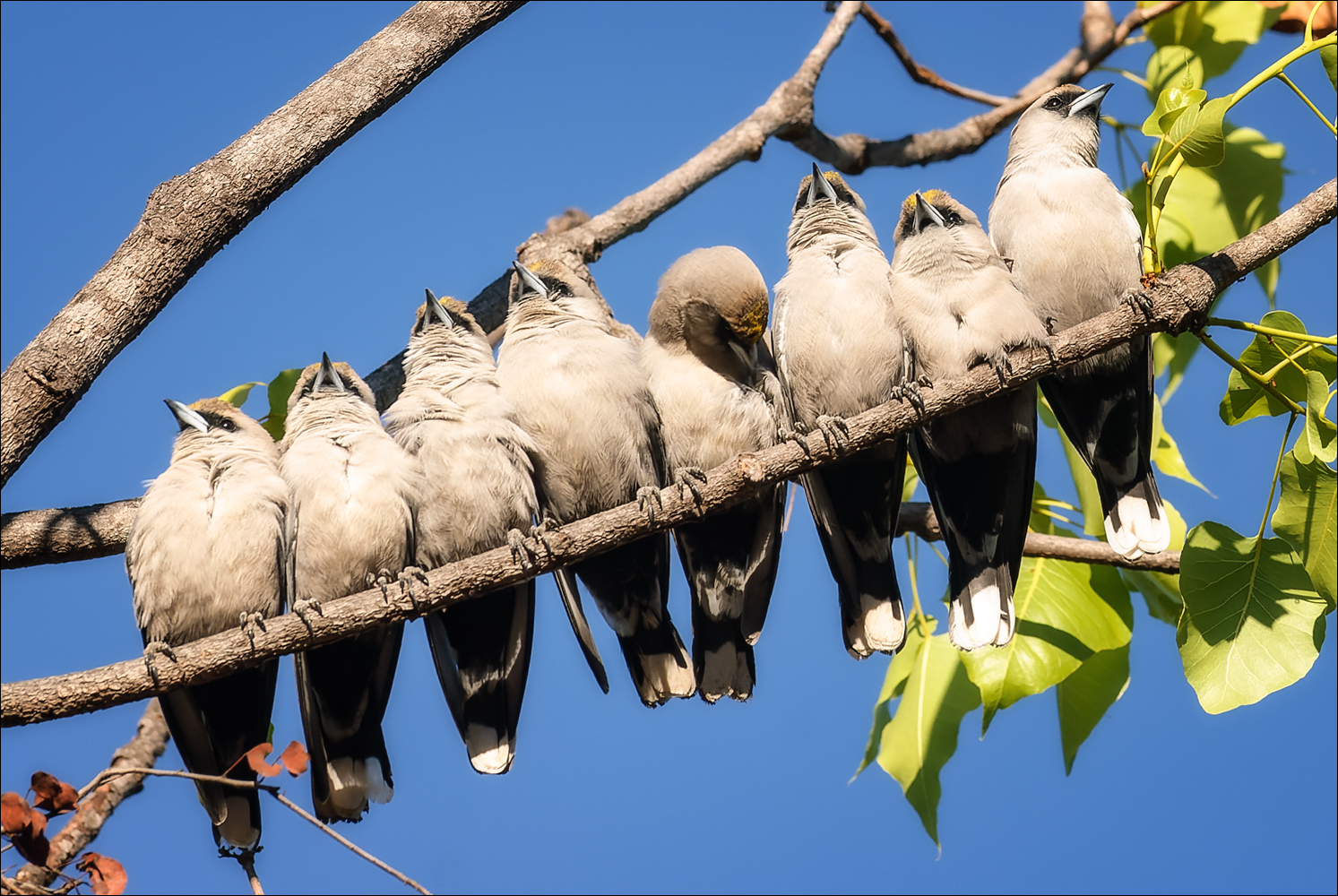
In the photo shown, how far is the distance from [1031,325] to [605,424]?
1.81 metres

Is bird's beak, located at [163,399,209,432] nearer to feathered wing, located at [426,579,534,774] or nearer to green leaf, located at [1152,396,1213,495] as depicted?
feathered wing, located at [426,579,534,774]

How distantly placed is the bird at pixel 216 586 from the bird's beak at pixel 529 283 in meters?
1.47

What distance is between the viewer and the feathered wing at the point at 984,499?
15.5 feet

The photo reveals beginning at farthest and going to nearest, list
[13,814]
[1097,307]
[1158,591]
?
[1158,591]
[1097,307]
[13,814]

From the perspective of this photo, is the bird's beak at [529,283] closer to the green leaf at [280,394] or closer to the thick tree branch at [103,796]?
the green leaf at [280,394]

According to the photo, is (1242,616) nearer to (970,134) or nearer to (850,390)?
(850,390)

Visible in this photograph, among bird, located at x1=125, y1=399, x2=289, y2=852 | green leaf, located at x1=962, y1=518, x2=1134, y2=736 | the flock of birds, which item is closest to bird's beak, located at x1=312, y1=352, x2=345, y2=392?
the flock of birds

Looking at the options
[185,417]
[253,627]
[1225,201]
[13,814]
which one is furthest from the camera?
[1225,201]

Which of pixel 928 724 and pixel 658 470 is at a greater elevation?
pixel 658 470

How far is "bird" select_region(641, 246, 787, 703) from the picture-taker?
16.0ft

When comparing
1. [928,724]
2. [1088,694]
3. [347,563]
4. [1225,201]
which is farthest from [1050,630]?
[347,563]

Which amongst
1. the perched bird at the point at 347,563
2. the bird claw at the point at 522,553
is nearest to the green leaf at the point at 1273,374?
the bird claw at the point at 522,553

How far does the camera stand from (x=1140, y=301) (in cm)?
419

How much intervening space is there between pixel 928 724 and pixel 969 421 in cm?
152
